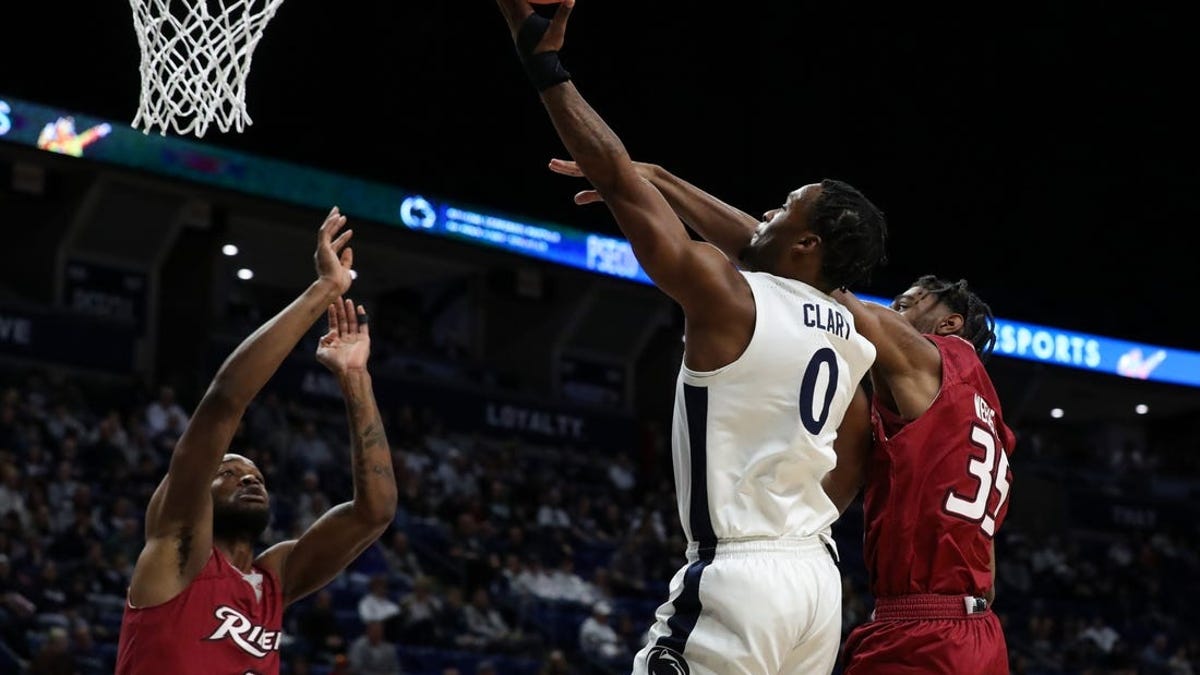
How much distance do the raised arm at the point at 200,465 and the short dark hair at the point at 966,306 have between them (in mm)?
Answer: 1866

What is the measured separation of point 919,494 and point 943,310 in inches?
25.1

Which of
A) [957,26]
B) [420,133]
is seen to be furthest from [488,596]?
[957,26]

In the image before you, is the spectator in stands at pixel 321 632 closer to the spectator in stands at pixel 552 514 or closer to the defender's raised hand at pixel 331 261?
the spectator in stands at pixel 552 514

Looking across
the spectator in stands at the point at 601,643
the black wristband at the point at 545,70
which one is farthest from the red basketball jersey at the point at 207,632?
the spectator in stands at the point at 601,643

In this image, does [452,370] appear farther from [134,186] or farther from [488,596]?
[488,596]

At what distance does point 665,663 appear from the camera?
354cm

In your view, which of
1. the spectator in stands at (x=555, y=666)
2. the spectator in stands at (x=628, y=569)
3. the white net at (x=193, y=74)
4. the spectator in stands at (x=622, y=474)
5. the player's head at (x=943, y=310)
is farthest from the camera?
the spectator in stands at (x=622, y=474)

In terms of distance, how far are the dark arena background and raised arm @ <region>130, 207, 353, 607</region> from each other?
7605 mm

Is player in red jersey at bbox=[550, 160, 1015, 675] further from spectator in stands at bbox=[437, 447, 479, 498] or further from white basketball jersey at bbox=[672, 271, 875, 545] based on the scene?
spectator in stands at bbox=[437, 447, 479, 498]

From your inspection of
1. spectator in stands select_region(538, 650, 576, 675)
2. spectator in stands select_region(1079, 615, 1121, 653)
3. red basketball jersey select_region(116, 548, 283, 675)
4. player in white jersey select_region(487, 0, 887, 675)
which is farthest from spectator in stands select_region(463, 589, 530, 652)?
player in white jersey select_region(487, 0, 887, 675)

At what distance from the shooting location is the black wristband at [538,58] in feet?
11.5

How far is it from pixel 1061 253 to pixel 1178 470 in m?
4.37

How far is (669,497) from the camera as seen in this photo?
2003 cm

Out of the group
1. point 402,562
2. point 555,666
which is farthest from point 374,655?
point 402,562
